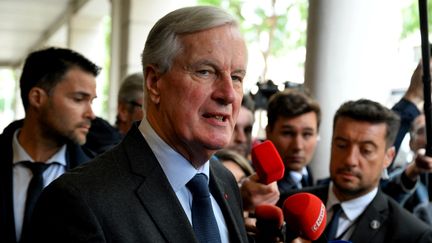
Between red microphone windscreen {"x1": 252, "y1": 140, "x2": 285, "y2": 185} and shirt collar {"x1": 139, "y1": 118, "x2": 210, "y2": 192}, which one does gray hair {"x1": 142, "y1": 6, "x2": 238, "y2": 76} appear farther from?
red microphone windscreen {"x1": 252, "y1": 140, "x2": 285, "y2": 185}

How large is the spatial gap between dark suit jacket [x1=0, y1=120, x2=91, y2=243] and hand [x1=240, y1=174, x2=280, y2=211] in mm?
1156

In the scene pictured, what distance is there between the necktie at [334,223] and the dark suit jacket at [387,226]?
80mm

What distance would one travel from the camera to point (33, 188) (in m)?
3.04

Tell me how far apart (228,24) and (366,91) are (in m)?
3.10

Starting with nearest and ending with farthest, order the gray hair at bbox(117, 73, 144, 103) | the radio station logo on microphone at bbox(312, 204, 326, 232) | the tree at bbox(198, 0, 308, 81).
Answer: the radio station logo on microphone at bbox(312, 204, 326, 232), the gray hair at bbox(117, 73, 144, 103), the tree at bbox(198, 0, 308, 81)

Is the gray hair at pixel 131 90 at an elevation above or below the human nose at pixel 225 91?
below

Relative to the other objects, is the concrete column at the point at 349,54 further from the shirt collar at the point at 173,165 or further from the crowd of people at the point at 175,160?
the shirt collar at the point at 173,165

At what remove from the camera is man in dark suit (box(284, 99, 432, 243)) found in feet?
9.55

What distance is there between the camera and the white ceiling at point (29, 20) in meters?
14.8

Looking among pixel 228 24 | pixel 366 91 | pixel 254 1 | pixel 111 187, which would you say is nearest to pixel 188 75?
pixel 228 24

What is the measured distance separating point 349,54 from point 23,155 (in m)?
2.42

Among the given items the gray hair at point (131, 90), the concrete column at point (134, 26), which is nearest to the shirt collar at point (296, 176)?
the gray hair at point (131, 90)

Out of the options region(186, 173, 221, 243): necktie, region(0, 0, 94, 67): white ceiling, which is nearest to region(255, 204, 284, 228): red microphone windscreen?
region(186, 173, 221, 243): necktie

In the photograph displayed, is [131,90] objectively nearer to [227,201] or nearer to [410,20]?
[227,201]
